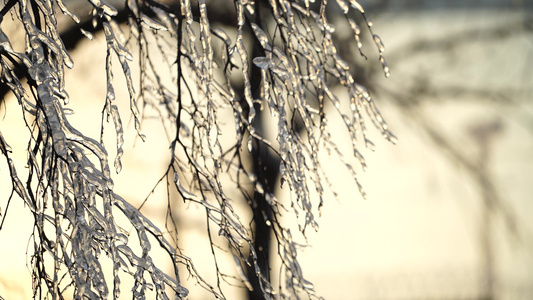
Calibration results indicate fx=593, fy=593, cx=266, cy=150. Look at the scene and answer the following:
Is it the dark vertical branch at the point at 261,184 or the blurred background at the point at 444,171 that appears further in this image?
the blurred background at the point at 444,171

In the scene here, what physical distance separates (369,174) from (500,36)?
24.6 inches

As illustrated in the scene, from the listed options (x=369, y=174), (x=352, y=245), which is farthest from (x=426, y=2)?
(x=352, y=245)

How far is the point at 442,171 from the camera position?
1835 mm

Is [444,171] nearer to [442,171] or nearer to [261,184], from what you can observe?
[442,171]

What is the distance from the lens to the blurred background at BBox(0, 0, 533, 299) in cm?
174

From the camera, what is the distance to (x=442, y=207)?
182 cm

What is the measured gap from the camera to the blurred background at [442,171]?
1736 mm

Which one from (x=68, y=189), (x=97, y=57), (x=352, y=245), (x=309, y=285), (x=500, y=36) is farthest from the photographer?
(x=500, y=36)

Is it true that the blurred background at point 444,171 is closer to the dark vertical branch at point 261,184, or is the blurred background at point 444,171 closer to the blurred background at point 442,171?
the blurred background at point 442,171

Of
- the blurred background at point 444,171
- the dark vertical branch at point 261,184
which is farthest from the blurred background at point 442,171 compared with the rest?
the dark vertical branch at point 261,184

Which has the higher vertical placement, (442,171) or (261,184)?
(442,171)

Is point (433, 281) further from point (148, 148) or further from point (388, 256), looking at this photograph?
point (148, 148)

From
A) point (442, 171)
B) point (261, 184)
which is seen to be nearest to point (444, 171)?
point (442, 171)

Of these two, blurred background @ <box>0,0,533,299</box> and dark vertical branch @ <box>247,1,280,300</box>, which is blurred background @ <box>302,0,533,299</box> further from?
dark vertical branch @ <box>247,1,280,300</box>
